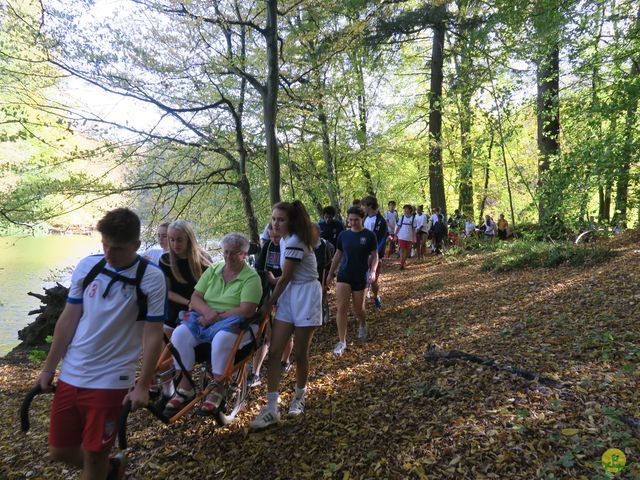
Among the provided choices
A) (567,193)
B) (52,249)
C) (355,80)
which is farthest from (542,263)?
(52,249)

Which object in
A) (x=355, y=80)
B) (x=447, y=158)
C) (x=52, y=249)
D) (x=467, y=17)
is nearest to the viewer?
(x=467, y=17)

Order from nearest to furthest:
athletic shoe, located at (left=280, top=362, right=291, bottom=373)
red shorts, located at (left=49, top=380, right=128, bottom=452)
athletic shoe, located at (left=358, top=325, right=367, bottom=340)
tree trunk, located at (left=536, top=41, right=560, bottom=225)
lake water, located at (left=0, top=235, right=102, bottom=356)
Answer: red shorts, located at (left=49, top=380, right=128, bottom=452) → athletic shoe, located at (left=280, top=362, right=291, bottom=373) → athletic shoe, located at (left=358, top=325, right=367, bottom=340) → tree trunk, located at (left=536, top=41, right=560, bottom=225) → lake water, located at (left=0, top=235, right=102, bottom=356)

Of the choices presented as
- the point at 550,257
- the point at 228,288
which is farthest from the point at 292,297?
the point at 550,257

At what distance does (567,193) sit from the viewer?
23.9 ft

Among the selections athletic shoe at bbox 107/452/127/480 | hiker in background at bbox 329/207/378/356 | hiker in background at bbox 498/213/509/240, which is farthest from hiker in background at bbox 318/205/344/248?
hiker in background at bbox 498/213/509/240

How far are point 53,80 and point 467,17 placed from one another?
10642 millimetres

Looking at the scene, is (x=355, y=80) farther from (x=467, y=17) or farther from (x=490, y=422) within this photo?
(x=490, y=422)

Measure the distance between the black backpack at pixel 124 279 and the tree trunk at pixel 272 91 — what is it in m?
5.41

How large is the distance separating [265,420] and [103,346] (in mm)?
1583

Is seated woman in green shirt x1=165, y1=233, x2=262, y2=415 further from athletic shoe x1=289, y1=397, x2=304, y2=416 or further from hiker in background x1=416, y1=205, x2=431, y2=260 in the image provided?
hiker in background x1=416, y1=205, x2=431, y2=260

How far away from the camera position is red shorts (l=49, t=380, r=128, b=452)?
203 cm

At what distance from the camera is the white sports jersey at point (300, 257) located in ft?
10.5

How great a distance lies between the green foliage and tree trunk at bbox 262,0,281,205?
5.01 m

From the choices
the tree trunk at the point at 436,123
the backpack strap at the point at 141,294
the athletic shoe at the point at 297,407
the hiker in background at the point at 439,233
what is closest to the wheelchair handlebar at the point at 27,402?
the backpack strap at the point at 141,294
